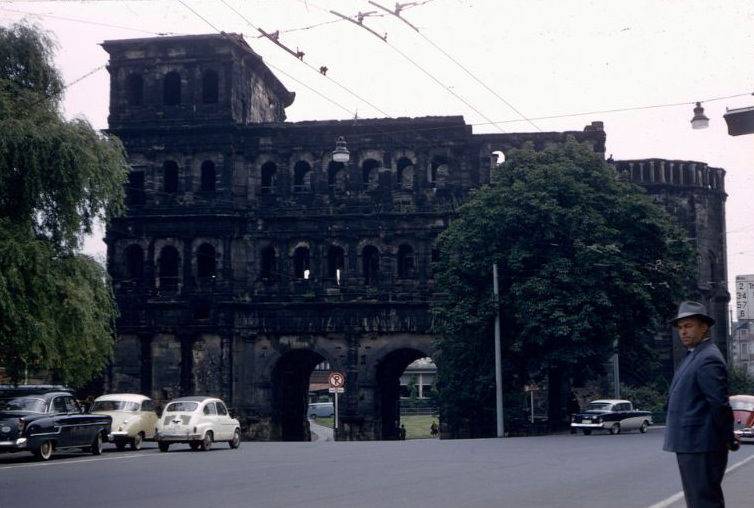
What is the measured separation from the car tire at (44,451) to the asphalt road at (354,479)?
0.27 meters

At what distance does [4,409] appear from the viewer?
2511 centimetres

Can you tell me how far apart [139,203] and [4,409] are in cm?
3032

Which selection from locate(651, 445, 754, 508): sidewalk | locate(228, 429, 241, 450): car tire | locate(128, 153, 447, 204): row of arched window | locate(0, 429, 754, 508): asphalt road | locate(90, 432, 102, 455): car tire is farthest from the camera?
locate(128, 153, 447, 204): row of arched window

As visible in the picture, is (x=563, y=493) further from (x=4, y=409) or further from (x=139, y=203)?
(x=139, y=203)

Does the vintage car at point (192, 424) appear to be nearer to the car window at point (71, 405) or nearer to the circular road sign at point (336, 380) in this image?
the car window at point (71, 405)

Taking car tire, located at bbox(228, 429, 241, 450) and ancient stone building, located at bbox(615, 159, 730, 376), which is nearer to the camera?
car tire, located at bbox(228, 429, 241, 450)

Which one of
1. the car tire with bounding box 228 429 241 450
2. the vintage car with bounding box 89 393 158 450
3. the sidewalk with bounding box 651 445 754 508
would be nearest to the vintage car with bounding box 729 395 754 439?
the sidewalk with bounding box 651 445 754 508

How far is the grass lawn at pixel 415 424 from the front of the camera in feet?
231

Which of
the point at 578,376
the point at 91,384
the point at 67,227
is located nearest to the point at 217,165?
the point at 91,384

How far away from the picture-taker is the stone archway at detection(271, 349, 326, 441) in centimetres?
5331

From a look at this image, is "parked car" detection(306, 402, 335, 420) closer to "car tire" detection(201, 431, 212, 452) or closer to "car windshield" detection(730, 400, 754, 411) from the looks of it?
"car windshield" detection(730, 400, 754, 411)

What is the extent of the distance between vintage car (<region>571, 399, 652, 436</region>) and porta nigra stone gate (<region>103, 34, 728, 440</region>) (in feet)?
34.3

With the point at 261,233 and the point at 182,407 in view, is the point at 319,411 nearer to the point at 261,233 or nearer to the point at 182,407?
the point at 261,233

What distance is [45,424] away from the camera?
25.3 metres
